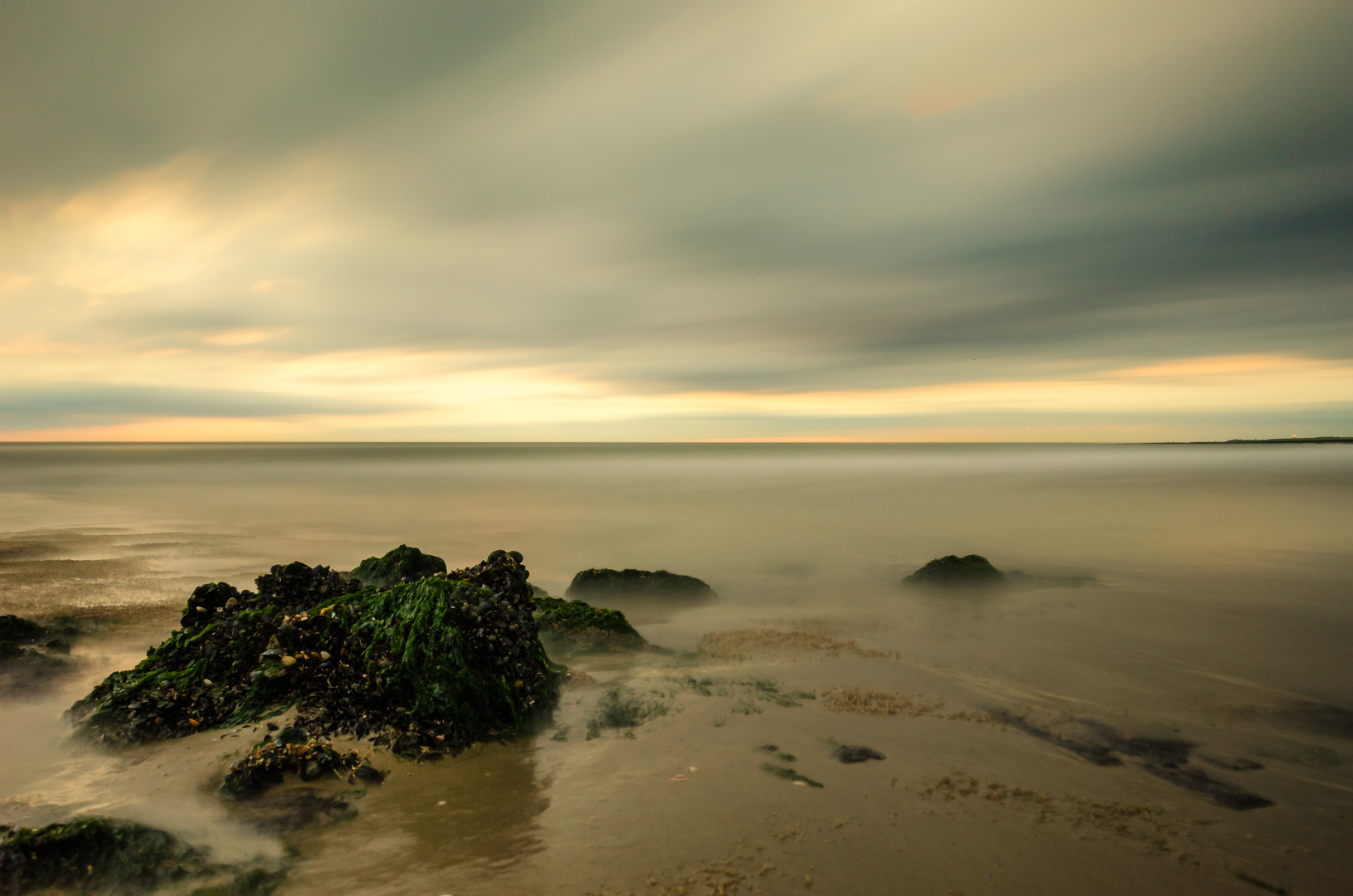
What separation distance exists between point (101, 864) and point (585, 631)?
15.3 feet

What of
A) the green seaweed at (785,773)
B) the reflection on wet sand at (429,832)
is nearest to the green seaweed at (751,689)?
the green seaweed at (785,773)

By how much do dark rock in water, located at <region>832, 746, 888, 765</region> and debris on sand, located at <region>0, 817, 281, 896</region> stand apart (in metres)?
3.46

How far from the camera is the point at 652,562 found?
15602mm

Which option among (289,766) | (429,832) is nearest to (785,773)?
(429,832)

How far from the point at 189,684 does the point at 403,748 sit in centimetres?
204

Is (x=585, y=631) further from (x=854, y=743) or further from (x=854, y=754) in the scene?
(x=854, y=754)

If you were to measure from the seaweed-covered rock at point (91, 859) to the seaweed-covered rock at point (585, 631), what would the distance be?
13.3 ft

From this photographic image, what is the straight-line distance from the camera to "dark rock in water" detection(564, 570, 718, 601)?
10547 millimetres

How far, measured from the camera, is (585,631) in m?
7.62

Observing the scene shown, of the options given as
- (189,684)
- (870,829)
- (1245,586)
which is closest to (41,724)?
(189,684)

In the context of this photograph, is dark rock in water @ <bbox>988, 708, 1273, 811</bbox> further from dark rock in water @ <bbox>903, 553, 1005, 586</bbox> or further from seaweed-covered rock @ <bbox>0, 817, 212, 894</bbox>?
dark rock in water @ <bbox>903, 553, 1005, 586</bbox>


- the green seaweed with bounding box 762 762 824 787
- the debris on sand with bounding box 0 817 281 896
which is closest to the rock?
the debris on sand with bounding box 0 817 281 896

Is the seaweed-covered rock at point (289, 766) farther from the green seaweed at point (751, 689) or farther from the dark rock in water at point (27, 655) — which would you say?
the dark rock in water at point (27, 655)

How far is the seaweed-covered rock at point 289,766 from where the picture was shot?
4137 mm
